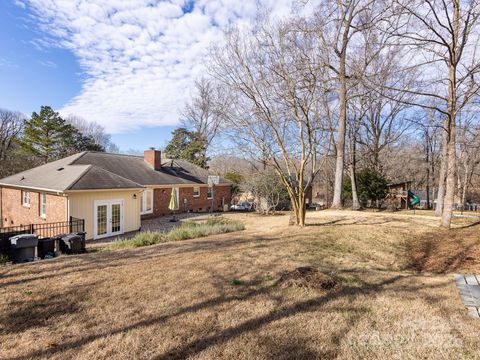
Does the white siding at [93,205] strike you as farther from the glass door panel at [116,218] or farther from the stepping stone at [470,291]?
the stepping stone at [470,291]

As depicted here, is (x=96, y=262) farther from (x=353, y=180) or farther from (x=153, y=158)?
(x=353, y=180)

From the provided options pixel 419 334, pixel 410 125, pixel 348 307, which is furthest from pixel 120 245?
pixel 410 125

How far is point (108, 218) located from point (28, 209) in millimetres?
5510

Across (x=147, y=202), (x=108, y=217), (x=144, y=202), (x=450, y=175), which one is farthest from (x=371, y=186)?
(x=108, y=217)

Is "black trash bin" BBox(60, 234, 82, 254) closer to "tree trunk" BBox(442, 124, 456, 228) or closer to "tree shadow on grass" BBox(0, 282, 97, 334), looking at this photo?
"tree shadow on grass" BBox(0, 282, 97, 334)

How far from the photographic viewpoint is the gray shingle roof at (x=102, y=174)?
43.6 feet

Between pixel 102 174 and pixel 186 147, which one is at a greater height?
pixel 186 147

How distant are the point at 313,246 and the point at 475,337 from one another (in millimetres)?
4457

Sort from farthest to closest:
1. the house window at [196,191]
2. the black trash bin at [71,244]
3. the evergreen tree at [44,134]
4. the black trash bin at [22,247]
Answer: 1. the evergreen tree at [44,134]
2. the house window at [196,191]
3. the black trash bin at [71,244]
4. the black trash bin at [22,247]

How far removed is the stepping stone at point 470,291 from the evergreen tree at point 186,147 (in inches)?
1118

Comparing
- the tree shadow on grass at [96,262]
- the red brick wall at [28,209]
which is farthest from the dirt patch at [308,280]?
the red brick wall at [28,209]

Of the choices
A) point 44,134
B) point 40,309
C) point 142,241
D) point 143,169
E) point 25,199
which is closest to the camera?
point 40,309

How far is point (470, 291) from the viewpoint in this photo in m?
4.71

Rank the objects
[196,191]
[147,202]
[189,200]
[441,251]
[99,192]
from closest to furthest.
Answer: [441,251] < [99,192] < [147,202] < [189,200] < [196,191]
